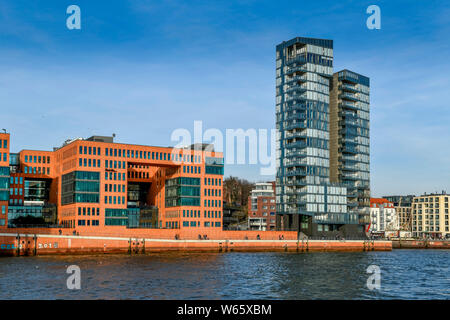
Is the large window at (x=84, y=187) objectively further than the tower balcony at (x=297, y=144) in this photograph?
No

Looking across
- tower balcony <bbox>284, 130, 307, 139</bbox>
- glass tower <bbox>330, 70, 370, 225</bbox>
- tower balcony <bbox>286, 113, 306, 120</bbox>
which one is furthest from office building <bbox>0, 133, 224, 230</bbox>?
glass tower <bbox>330, 70, 370, 225</bbox>

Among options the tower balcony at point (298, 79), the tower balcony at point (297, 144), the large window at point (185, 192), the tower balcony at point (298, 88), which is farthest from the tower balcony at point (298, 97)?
the large window at point (185, 192)

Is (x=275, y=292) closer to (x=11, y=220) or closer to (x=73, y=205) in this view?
(x=73, y=205)

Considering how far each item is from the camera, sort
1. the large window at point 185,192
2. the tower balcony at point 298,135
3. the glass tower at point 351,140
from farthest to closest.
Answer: the glass tower at point 351,140, the tower balcony at point 298,135, the large window at point 185,192

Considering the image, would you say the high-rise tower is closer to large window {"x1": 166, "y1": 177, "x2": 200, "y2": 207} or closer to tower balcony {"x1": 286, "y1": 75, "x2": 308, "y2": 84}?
tower balcony {"x1": 286, "y1": 75, "x2": 308, "y2": 84}

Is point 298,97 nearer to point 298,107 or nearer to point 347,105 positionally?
point 298,107

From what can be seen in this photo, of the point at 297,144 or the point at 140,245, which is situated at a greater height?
the point at 297,144

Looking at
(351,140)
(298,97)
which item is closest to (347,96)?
(351,140)

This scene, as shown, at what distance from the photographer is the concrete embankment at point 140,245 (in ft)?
398

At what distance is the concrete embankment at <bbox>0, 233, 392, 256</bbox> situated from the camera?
121m

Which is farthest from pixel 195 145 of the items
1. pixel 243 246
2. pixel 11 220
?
pixel 11 220

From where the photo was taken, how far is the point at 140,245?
444 ft

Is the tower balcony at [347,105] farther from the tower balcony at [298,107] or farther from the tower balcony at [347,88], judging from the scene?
the tower balcony at [298,107]

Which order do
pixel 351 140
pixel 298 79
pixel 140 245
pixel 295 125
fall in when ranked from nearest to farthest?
pixel 140 245 < pixel 295 125 < pixel 298 79 < pixel 351 140
